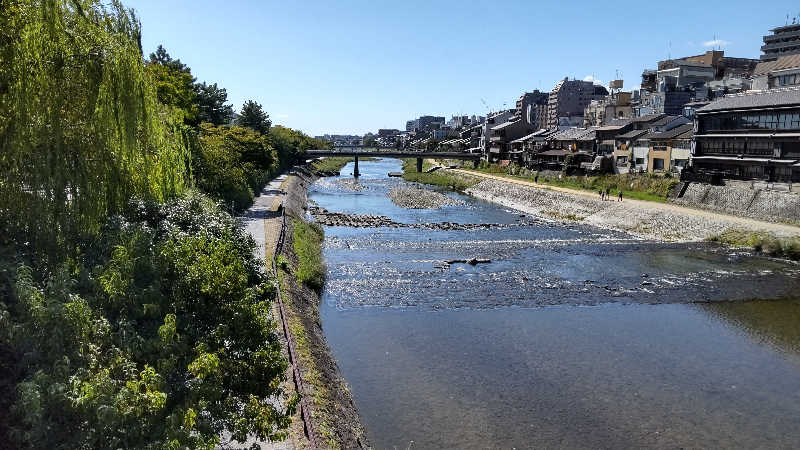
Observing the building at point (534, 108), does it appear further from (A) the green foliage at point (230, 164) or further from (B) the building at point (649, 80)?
(A) the green foliage at point (230, 164)

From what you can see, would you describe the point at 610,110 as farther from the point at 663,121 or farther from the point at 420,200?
the point at 420,200

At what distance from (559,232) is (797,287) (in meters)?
16.8

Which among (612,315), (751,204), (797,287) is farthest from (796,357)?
(751,204)

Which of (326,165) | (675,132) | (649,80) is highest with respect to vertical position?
(649,80)

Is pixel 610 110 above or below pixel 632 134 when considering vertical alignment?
above

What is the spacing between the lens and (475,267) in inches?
1157

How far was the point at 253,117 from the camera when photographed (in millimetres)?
82188

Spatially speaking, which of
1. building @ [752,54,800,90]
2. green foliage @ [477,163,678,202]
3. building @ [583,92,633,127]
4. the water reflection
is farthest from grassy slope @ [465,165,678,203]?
the water reflection

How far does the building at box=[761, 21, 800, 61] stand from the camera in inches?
3516

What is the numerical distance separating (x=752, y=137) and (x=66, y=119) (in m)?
48.7

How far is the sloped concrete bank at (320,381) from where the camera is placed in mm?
11789

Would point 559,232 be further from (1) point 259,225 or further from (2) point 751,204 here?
(1) point 259,225

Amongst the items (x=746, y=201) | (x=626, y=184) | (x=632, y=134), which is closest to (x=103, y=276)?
(x=746, y=201)

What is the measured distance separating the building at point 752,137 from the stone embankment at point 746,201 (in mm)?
2161
